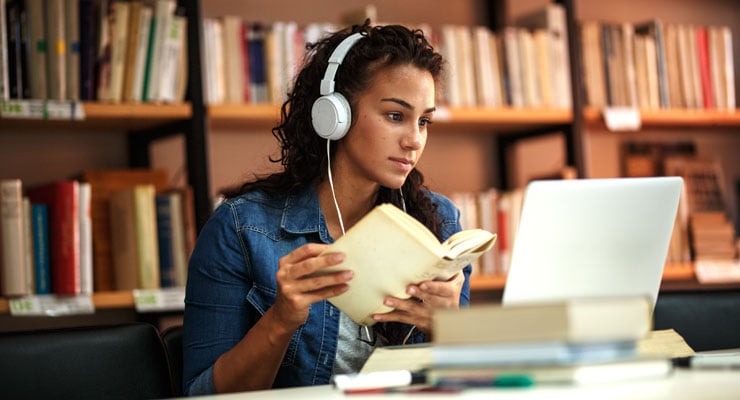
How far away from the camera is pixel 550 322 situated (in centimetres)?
83

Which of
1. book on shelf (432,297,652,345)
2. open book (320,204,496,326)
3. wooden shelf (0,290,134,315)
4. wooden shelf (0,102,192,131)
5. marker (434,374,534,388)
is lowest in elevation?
wooden shelf (0,290,134,315)

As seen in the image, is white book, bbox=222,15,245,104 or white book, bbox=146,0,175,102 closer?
white book, bbox=146,0,175,102

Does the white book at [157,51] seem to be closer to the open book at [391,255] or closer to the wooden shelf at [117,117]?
the wooden shelf at [117,117]

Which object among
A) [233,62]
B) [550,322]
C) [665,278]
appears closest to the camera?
[550,322]

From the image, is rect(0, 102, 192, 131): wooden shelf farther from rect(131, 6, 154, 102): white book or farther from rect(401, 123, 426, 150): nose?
rect(401, 123, 426, 150): nose

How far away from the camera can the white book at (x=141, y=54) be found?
2.35m

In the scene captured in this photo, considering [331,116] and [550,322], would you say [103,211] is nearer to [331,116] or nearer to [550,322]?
[331,116]

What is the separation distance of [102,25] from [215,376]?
1180mm

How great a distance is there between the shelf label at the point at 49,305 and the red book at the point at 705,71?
202 centimetres

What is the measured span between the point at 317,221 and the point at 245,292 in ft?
0.60

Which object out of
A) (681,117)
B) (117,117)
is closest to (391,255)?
(117,117)

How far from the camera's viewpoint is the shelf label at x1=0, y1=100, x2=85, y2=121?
7.15ft

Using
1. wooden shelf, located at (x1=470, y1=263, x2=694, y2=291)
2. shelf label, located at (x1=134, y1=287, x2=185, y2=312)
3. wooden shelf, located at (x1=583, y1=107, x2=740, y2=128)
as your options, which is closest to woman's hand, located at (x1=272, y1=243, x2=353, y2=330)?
shelf label, located at (x1=134, y1=287, x2=185, y2=312)

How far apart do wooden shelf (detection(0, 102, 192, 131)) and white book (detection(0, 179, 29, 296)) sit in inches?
7.1
